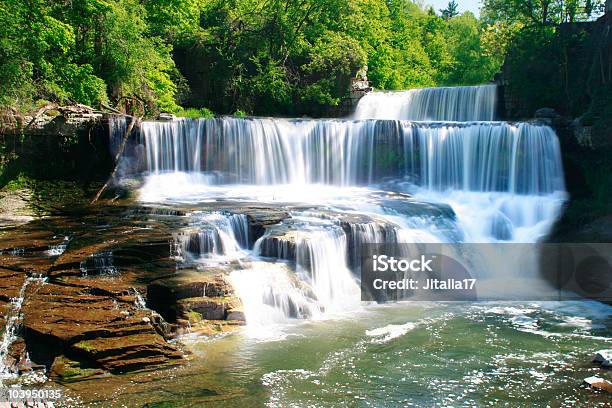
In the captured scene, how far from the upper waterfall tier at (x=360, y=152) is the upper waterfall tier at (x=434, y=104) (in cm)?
480

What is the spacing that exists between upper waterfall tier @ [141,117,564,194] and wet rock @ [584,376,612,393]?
12.3 m

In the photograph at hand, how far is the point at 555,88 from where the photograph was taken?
81.1 ft

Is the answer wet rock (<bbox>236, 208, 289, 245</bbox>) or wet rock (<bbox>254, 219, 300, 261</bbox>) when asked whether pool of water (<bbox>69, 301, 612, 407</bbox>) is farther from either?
wet rock (<bbox>236, 208, 289, 245</bbox>)

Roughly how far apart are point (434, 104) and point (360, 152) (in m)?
6.14

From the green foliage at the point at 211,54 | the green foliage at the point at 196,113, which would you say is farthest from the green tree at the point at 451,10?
the green foliage at the point at 196,113

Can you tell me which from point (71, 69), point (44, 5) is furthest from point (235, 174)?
point (44, 5)

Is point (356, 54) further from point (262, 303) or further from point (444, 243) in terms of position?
point (262, 303)

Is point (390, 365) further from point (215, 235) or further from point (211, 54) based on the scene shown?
point (211, 54)

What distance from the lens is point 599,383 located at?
9.99 m

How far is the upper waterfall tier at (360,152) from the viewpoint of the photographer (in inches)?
859

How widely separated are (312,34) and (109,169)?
1390 cm

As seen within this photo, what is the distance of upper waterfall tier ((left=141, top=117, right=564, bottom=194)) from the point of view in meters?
21.8

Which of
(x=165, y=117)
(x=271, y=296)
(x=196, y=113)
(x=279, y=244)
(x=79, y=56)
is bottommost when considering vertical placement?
(x=271, y=296)

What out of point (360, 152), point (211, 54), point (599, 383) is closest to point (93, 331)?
point (599, 383)
